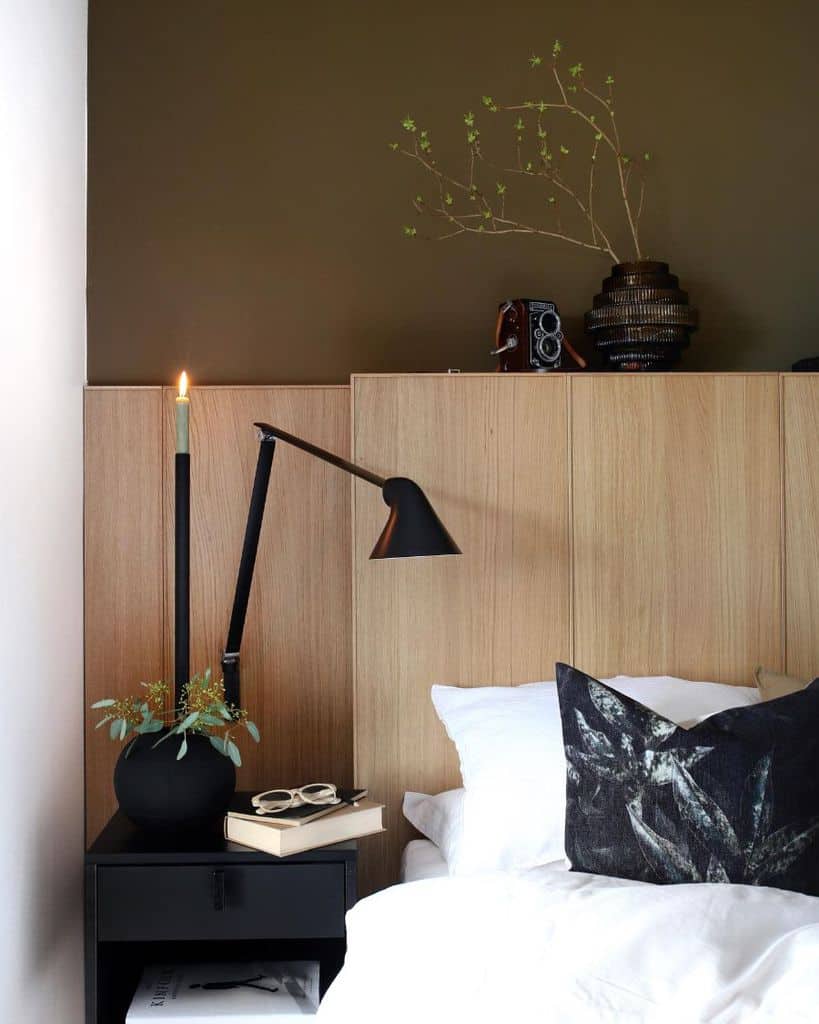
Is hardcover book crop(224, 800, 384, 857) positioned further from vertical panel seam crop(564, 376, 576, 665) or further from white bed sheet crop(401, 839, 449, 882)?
vertical panel seam crop(564, 376, 576, 665)

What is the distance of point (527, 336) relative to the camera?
2.36m

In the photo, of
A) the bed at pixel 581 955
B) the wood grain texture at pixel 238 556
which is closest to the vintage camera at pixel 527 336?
the wood grain texture at pixel 238 556

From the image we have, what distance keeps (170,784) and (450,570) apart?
0.74 meters

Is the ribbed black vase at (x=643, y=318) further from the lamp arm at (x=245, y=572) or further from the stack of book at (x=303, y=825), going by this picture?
the stack of book at (x=303, y=825)

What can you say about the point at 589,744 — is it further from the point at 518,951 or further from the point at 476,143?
the point at 476,143

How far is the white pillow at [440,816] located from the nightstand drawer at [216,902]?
25cm

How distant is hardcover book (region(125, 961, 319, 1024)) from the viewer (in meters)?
1.94

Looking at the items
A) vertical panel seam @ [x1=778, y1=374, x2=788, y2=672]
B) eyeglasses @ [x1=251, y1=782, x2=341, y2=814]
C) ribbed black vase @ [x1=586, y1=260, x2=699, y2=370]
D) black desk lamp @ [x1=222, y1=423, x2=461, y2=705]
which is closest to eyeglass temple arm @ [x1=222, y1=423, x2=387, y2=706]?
black desk lamp @ [x1=222, y1=423, x2=461, y2=705]

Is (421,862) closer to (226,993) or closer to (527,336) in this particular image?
(226,993)

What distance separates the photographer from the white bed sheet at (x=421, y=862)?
203cm

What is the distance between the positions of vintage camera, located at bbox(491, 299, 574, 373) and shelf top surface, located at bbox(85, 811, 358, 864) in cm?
112

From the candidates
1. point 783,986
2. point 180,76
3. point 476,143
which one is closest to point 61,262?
point 180,76

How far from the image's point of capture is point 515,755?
2006 millimetres

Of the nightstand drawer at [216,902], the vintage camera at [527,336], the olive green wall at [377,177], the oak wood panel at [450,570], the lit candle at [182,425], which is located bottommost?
the nightstand drawer at [216,902]
